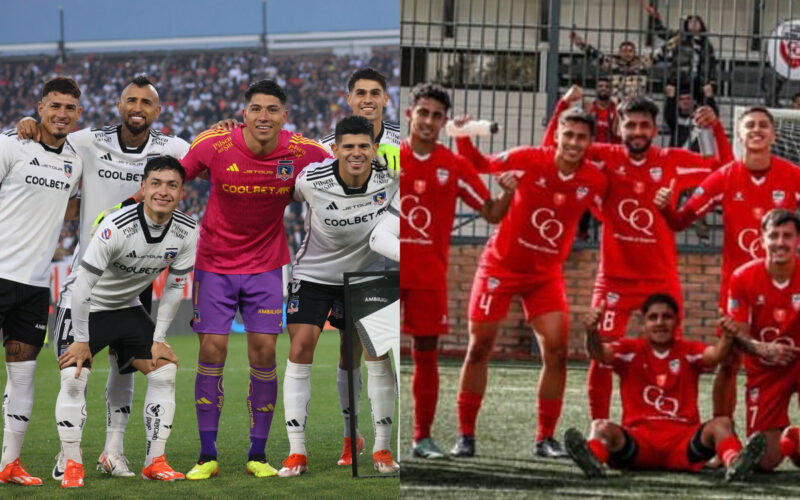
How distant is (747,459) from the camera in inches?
105

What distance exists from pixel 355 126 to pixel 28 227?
5.19 feet

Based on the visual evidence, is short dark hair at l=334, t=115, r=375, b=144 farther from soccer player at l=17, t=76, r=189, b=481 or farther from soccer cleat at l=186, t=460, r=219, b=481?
soccer cleat at l=186, t=460, r=219, b=481

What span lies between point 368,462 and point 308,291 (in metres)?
0.93

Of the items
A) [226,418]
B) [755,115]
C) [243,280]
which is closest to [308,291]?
[243,280]

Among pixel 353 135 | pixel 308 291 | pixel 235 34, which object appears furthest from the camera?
pixel 235 34

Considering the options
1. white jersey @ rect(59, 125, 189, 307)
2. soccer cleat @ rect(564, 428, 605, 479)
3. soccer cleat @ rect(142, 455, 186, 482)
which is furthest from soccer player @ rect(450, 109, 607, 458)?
white jersey @ rect(59, 125, 189, 307)

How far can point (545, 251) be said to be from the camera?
2.56 meters

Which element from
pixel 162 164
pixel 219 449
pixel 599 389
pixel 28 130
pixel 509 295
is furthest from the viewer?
pixel 219 449

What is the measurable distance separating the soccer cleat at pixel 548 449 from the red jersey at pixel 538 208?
46cm

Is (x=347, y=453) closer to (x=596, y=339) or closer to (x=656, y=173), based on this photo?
(x=596, y=339)

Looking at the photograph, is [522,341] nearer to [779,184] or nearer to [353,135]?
[779,184]

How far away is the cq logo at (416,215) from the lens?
2639 millimetres

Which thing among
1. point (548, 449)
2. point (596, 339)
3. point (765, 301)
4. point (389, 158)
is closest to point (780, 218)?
point (765, 301)

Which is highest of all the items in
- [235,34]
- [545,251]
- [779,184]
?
[235,34]
